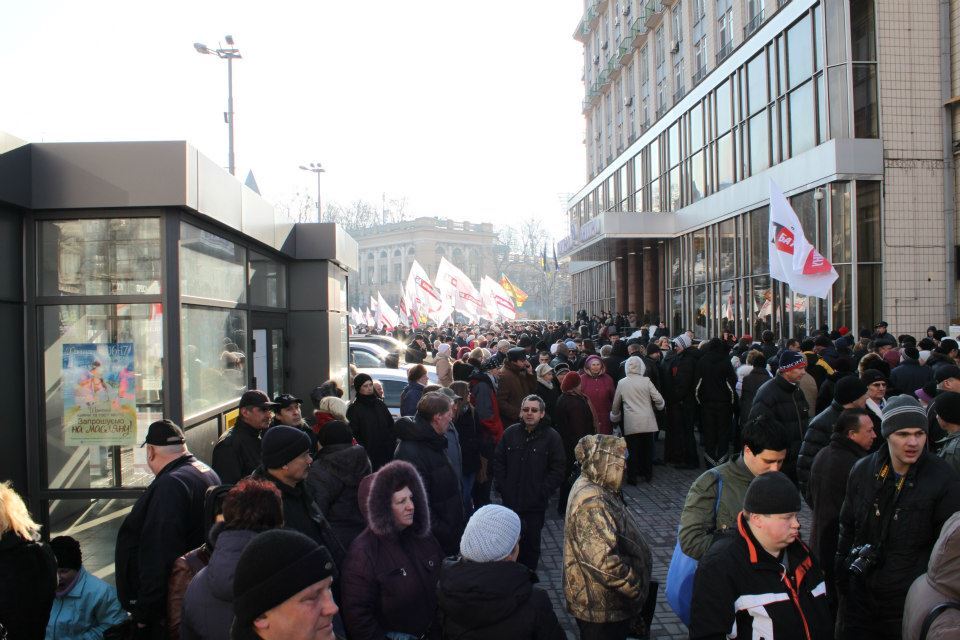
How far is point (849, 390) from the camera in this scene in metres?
5.37

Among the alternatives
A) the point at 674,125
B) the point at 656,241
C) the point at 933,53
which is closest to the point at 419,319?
the point at 656,241

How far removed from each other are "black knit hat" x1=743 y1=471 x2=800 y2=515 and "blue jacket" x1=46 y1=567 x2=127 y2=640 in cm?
345

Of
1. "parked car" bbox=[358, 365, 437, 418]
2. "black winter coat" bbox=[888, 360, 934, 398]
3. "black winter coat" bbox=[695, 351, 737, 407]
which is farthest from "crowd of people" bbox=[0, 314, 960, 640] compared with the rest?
"parked car" bbox=[358, 365, 437, 418]

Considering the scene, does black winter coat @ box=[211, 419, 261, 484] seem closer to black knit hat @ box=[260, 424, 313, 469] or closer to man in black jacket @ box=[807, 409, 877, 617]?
black knit hat @ box=[260, 424, 313, 469]

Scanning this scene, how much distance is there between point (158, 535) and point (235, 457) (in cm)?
165

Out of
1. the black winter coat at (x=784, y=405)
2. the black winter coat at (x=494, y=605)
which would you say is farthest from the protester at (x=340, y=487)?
the black winter coat at (x=784, y=405)

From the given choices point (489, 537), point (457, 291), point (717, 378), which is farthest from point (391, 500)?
point (457, 291)

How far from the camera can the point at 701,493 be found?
3697mm

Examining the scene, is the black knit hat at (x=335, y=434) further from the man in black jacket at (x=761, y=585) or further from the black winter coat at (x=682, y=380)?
the black winter coat at (x=682, y=380)

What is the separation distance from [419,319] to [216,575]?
27.6 meters

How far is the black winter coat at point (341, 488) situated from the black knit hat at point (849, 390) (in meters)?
3.61

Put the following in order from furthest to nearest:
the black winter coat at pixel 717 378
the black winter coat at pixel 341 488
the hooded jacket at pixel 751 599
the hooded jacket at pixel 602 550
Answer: the black winter coat at pixel 717 378
the black winter coat at pixel 341 488
the hooded jacket at pixel 602 550
the hooded jacket at pixel 751 599

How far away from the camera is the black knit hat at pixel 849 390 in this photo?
211 inches

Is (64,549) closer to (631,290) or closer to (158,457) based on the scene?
(158,457)
